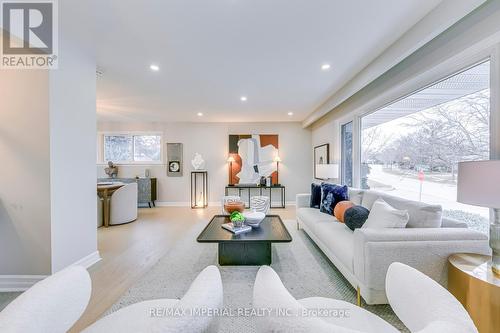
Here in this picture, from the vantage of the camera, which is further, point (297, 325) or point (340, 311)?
point (340, 311)

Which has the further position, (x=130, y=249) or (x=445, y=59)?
(x=130, y=249)

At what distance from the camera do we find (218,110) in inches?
194

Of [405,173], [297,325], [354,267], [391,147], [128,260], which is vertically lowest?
[128,260]

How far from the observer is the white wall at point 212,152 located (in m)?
6.18

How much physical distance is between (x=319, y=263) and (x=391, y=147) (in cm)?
194

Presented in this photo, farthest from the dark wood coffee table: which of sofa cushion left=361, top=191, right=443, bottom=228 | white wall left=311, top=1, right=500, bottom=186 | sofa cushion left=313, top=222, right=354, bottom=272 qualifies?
white wall left=311, top=1, right=500, bottom=186

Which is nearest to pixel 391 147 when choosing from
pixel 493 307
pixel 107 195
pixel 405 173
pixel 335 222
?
pixel 405 173

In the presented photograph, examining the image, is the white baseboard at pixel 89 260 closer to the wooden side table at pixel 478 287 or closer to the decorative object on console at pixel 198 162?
the wooden side table at pixel 478 287

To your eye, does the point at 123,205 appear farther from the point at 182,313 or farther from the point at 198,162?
the point at 182,313

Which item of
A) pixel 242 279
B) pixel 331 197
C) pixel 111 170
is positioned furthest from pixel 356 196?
pixel 111 170

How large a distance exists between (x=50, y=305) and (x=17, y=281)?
2026 mm

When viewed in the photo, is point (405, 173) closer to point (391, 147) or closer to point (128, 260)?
point (391, 147)

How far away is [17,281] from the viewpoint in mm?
2039

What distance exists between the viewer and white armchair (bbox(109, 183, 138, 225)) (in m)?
4.18
